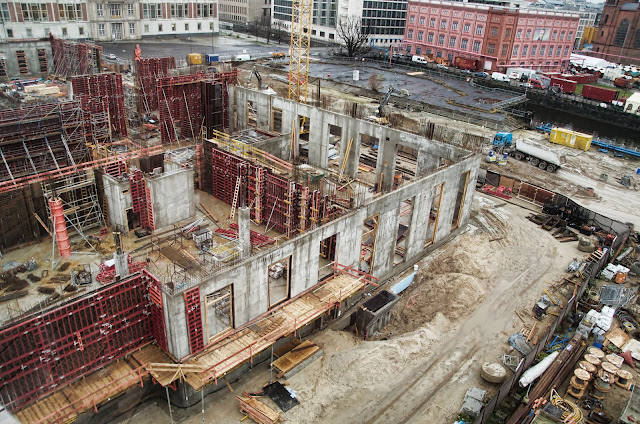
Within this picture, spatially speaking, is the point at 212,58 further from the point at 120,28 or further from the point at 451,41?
the point at 451,41

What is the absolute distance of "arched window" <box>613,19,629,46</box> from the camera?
9875 centimetres

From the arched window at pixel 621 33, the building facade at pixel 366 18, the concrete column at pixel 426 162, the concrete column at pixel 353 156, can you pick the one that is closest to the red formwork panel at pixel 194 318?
the concrete column at pixel 426 162

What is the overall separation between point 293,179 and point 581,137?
33.9m

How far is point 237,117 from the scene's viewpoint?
38.6 m

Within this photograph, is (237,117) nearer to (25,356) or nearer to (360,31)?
(25,356)

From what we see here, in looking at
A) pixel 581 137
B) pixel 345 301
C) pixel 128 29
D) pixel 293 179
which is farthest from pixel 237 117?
pixel 128 29

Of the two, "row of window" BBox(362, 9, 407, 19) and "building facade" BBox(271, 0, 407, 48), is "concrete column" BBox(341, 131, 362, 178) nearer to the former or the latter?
"building facade" BBox(271, 0, 407, 48)

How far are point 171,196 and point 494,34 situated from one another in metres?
62.5

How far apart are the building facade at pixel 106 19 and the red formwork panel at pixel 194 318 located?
5997cm

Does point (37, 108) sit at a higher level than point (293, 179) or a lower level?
higher

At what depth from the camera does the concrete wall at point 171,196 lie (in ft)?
83.2

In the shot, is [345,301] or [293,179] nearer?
[345,301]

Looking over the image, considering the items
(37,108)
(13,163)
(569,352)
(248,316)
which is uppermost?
(37,108)

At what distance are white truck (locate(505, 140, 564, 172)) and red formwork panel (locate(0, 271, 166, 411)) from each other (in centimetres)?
3515
